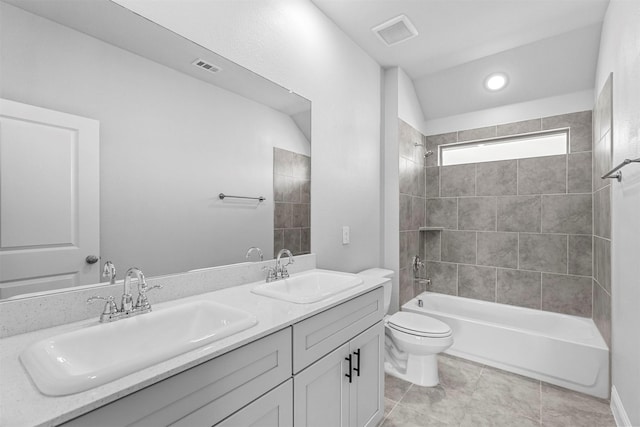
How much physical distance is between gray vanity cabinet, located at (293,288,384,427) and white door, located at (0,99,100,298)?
819 mm

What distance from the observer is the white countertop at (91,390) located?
1.80 feet

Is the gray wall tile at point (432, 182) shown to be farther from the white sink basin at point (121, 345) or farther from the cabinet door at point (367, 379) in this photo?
the white sink basin at point (121, 345)

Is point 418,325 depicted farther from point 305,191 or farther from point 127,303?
point 127,303

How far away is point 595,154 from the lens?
8.02 feet

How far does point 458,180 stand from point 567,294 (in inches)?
55.4

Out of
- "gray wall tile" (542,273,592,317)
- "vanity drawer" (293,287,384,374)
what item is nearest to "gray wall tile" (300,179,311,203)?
"vanity drawer" (293,287,384,374)

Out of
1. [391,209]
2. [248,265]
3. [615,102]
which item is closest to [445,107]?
[391,209]

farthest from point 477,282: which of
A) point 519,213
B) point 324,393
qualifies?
point 324,393

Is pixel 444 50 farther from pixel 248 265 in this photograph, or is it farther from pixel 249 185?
pixel 248 265

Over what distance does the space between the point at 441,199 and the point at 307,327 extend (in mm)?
2660

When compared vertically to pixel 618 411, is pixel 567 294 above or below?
above

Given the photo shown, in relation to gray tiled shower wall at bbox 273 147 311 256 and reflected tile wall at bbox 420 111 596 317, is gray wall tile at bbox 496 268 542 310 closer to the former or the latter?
reflected tile wall at bbox 420 111 596 317

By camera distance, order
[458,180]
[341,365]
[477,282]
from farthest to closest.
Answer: [458,180]
[477,282]
[341,365]

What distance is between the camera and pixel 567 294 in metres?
2.68
